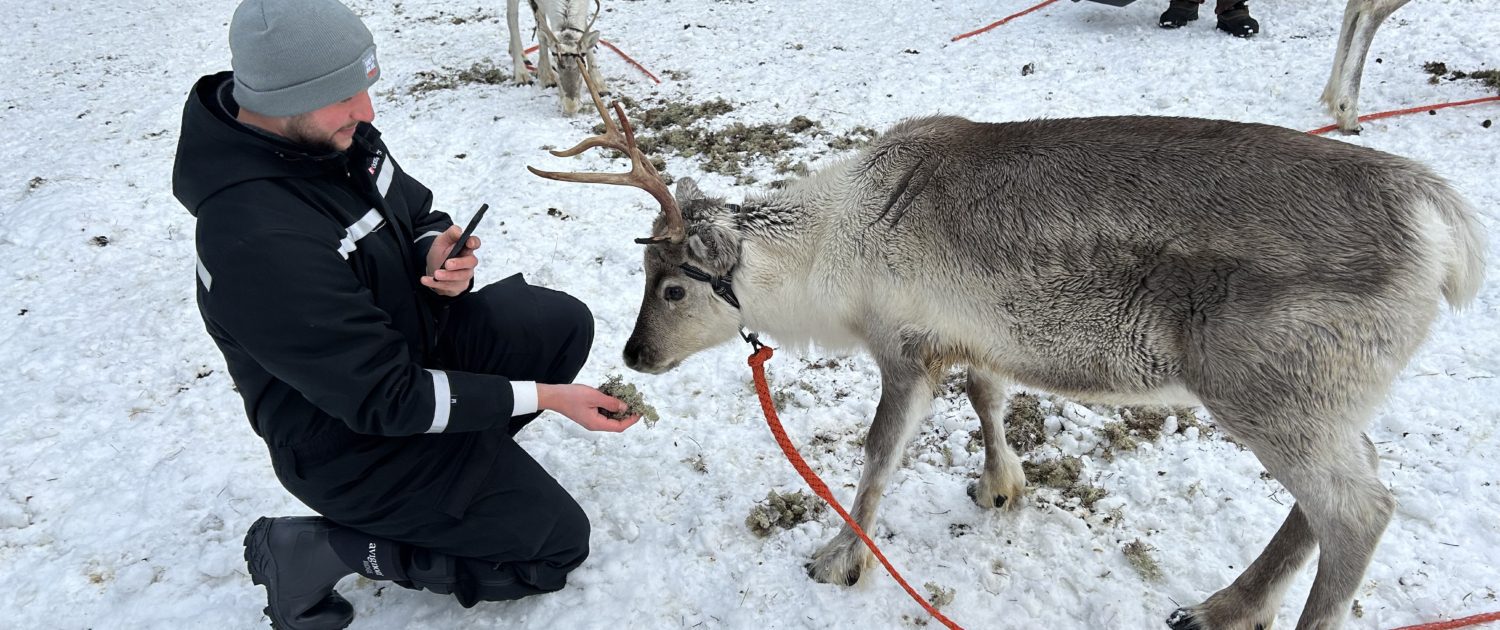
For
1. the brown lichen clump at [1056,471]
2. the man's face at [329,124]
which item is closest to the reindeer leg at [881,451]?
the brown lichen clump at [1056,471]

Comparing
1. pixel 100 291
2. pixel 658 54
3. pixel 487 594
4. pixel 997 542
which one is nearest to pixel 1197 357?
pixel 997 542

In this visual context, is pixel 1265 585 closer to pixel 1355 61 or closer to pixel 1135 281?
pixel 1135 281

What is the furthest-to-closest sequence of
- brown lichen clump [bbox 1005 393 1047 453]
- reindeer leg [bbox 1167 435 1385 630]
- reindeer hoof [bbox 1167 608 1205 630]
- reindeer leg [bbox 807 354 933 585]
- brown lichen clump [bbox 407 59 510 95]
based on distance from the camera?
brown lichen clump [bbox 407 59 510 95]
brown lichen clump [bbox 1005 393 1047 453]
reindeer leg [bbox 807 354 933 585]
reindeer hoof [bbox 1167 608 1205 630]
reindeer leg [bbox 1167 435 1385 630]

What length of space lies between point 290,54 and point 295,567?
174 cm

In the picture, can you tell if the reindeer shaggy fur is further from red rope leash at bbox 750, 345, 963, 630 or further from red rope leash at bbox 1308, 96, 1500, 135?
red rope leash at bbox 1308, 96, 1500, 135

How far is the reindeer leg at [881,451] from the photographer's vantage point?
3.09 m

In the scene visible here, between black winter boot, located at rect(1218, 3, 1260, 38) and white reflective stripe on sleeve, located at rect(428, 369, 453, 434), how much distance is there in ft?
28.2

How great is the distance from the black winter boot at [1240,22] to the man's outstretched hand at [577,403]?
26.5 ft

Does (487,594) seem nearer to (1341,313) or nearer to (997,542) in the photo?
(997,542)

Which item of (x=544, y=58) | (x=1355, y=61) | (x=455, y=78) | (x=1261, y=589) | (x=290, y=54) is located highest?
(x=290, y=54)

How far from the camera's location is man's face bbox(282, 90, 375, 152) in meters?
2.41

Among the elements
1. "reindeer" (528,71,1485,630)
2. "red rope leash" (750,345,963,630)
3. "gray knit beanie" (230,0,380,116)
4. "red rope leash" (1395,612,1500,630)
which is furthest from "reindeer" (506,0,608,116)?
"red rope leash" (1395,612,1500,630)

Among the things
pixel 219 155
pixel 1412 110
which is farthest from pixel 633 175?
pixel 1412 110

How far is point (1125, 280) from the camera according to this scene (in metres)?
2.62
